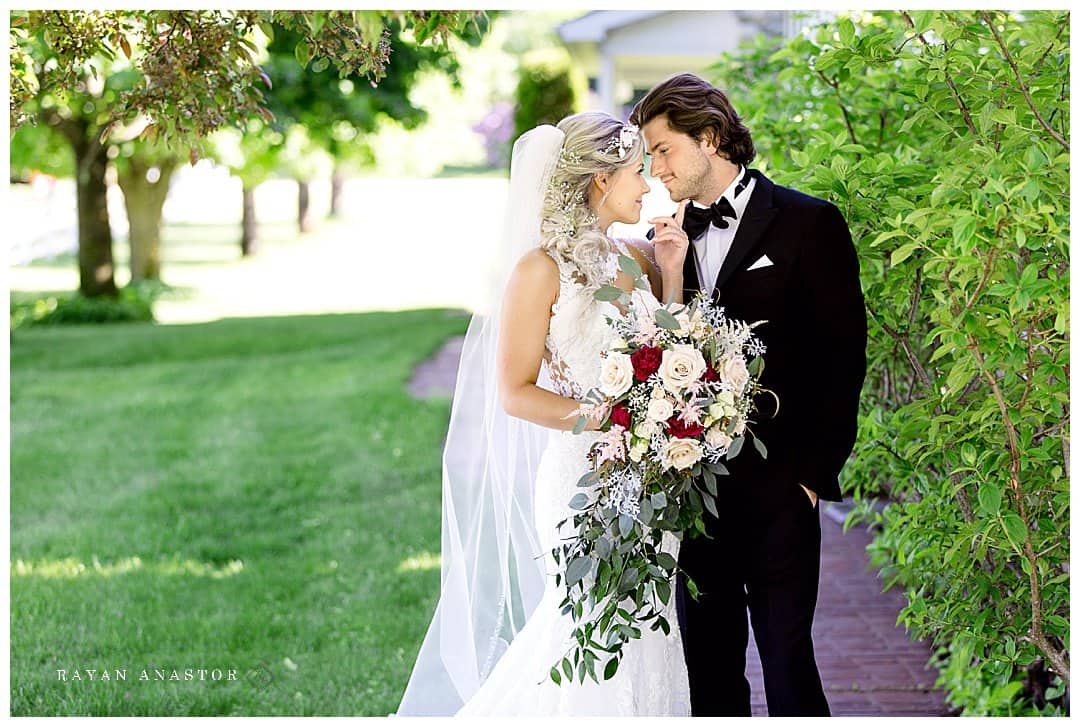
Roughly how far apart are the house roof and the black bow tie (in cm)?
1255

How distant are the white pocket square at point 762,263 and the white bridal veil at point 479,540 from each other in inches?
33.2

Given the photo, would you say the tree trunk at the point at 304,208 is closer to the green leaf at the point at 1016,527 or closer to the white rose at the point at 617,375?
the white rose at the point at 617,375

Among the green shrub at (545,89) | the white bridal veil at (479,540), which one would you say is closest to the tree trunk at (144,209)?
the green shrub at (545,89)

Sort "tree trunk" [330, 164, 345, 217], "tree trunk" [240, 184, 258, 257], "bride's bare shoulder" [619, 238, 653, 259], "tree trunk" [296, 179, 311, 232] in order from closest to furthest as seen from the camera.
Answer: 1. "bride's bare shoulder" [619, 238, 653, 259]
2. "tree trunk" [240, 184, 258, 257]
3. "tree trunk" [296, 179, 311, 232]
4. "tree trunk" [330, 164, 345, 217]

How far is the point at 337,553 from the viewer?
6168 millimetres

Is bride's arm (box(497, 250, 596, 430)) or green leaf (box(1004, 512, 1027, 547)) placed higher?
bride's arm (box(497, 250, 596, 430))

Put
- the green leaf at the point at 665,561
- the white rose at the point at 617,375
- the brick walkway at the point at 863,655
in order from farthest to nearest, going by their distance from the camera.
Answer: the brick walkway at the point at 863,655 < the green leaf at the point at 665,561 < the white rose at the point at 617,375

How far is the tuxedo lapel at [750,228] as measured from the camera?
3053 mm

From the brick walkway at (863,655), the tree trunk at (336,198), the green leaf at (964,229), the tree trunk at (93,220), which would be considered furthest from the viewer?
the tree trunk at (336,198)

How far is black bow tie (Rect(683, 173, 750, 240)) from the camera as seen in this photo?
318 cm

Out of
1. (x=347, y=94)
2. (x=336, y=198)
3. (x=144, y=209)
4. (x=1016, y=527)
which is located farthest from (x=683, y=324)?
(x=336, y=198)

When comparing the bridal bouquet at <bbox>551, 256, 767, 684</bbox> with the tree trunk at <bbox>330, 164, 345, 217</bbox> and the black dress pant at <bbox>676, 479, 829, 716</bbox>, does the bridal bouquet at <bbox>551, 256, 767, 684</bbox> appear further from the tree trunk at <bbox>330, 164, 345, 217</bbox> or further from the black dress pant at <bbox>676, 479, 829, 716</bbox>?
the tree trunk at <bbox>330, 164, 345, 217</bbox>

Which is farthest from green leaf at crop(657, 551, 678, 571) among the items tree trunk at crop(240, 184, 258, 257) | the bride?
tree trunk at crop(240, 184, 258, 257)
